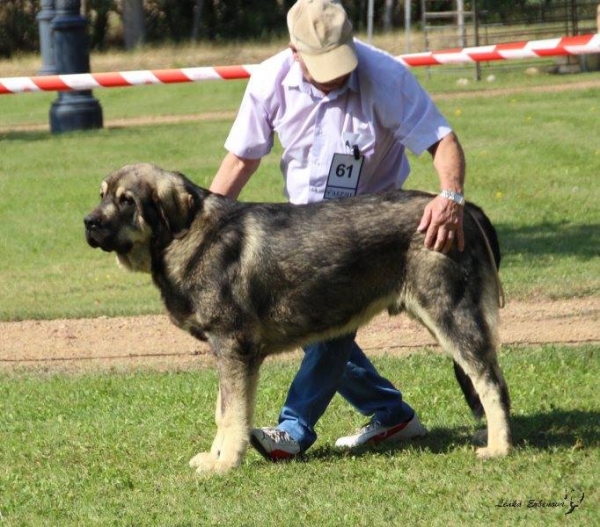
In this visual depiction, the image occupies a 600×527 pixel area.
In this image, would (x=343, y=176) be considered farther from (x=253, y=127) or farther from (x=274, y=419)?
(x=274, y=419)

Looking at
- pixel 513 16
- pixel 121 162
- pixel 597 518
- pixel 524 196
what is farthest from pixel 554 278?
pixel 513 16

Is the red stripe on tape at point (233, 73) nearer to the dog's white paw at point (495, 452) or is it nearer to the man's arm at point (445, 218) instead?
the man's arm at point (445, 218)

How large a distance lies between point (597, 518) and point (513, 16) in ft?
100

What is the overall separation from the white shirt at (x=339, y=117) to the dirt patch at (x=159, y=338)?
269 centimetres

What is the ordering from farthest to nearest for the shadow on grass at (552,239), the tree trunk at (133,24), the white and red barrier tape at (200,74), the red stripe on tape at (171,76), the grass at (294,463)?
1. the tree trunk at (133,24)
2. the shadow on grass at (552,239)
3. the red stripe on tape at (171,76)
4. the white and red barrier tape at (200,74)
5. the grass at (294,463)

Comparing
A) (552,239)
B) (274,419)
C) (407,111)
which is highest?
(407,111)

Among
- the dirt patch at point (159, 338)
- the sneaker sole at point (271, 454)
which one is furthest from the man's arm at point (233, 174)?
the dirt patch at point (159, 338)

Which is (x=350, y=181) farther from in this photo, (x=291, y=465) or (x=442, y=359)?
(x=442, y=359)

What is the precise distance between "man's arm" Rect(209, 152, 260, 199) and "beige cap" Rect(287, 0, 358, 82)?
28.3 inches

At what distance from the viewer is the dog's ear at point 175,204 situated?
5.78 m

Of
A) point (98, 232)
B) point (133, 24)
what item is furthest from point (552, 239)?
point (133, 24)

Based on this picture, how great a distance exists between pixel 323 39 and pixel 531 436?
7.13 ft

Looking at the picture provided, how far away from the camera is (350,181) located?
19.7 feet

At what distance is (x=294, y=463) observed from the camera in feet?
19.6
